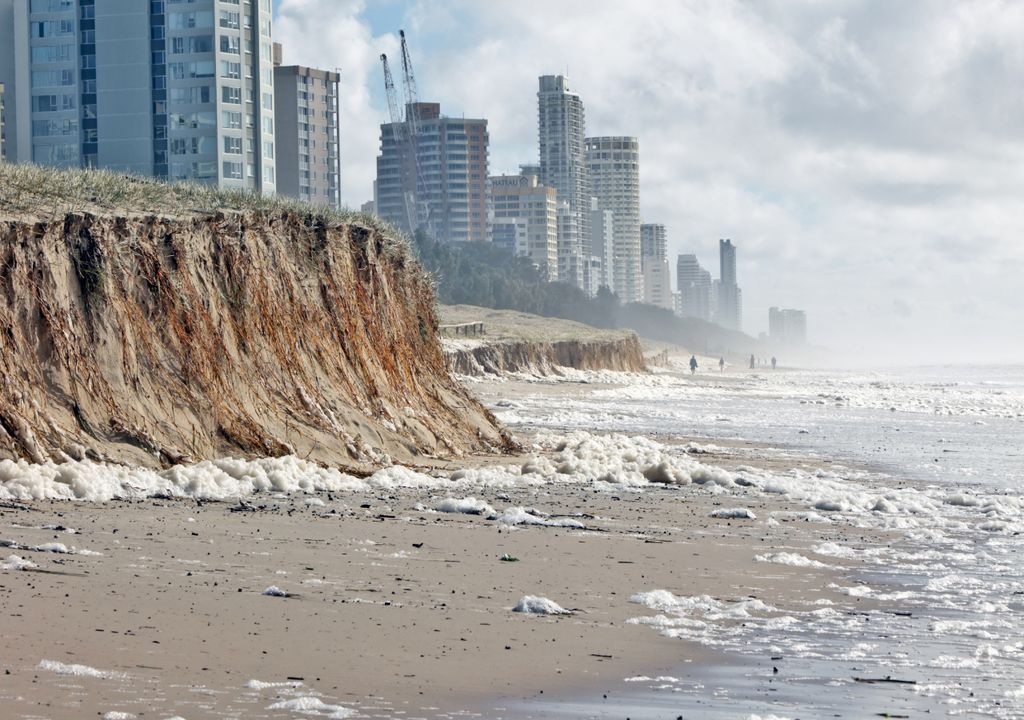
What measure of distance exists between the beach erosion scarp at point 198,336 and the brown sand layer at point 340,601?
248 cm

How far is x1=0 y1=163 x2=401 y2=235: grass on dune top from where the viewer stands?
687 inches

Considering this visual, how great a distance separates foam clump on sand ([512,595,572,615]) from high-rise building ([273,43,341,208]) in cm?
15019

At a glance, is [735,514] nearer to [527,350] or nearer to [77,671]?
[77,671]

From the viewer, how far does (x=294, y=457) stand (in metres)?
17.2

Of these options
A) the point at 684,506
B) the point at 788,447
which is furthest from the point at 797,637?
the point at 788,447

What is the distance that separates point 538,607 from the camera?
10.1 metres

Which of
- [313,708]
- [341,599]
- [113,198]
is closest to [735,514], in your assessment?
[341,599]

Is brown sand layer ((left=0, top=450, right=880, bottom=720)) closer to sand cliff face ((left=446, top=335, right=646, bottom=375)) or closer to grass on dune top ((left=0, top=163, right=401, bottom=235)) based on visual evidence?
grass on dune top ((left=0, top=163, right=401, bottom=235))

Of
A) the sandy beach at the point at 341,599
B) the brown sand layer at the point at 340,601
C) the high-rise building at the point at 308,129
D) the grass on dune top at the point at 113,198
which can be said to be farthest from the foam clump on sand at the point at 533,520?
the high-rise building at the point at 308,129

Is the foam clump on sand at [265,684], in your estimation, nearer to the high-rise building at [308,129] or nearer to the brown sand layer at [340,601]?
the brown sand layer at [340,601]

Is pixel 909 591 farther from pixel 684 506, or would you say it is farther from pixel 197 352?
pixel 197 352

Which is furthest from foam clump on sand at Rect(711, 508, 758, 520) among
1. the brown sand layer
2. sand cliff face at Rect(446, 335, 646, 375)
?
sand cliff face at Rect(446, 335, 646, 375)

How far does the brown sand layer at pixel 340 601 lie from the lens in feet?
24.4

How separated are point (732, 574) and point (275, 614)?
480 centimetres
